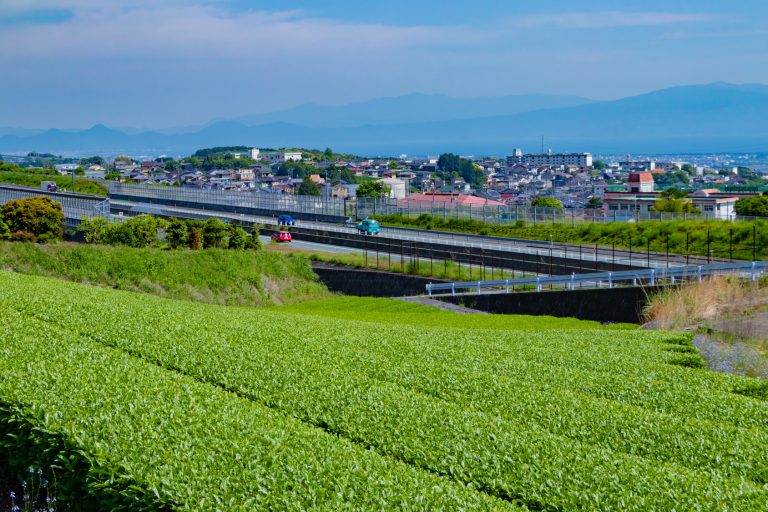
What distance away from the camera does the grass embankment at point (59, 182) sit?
388 feet

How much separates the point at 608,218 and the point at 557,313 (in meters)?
33.0

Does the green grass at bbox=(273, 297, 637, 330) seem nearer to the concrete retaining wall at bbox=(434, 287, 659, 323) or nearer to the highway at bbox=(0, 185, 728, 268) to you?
the concrete retaining wall at bbox=(434, 287, 659, 323)

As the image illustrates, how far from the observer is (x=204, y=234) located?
47.9m

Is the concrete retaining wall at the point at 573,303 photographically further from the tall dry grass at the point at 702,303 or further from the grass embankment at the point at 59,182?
the grass embankment at the point at 59,182

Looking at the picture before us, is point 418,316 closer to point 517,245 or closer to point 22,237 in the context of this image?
point 22,237

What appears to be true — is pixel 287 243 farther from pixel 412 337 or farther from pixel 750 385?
pixel 750 385

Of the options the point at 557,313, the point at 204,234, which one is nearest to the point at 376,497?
the point at 557,313

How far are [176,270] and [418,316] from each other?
36.3ft

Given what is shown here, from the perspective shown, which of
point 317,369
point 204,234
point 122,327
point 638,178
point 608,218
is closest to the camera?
point 317,369

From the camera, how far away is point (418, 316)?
3456 centimetres

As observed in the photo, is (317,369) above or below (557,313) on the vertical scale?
above

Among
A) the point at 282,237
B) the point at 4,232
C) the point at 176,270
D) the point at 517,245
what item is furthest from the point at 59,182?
the point at 176,270

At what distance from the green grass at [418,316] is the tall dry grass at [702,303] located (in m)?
1.63

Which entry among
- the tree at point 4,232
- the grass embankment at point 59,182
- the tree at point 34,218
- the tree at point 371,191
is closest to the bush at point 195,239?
the tree at point 34,218
